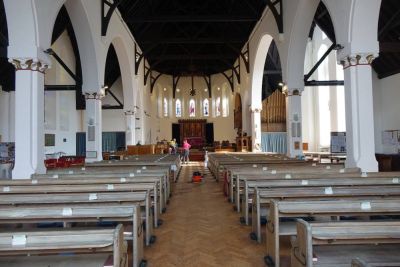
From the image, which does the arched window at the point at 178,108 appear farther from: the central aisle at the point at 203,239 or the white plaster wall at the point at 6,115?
the central aisle at the point at 203,239

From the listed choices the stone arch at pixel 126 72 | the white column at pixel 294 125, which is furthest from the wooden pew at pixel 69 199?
the stone arch at pixel 126 72

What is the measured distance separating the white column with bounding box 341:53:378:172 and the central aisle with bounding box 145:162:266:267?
2605 millimetres

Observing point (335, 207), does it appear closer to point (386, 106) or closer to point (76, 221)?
point (76, 221)

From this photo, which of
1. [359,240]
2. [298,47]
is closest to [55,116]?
[298,47]

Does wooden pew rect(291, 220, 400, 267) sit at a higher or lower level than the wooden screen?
lower

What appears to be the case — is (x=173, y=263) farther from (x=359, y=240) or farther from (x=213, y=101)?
(x=213, y=101)

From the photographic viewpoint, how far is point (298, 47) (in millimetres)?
9922

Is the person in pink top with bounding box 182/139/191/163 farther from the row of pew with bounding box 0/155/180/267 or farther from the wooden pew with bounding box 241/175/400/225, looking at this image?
the wooden pew with bounding box 241/175/400/225

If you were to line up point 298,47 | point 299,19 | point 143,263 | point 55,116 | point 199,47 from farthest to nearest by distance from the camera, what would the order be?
1. point 199,47
2. point 55,116
3. point 298,47
4. point 299,19
5. point 143,263

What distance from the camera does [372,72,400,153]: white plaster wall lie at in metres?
12.0

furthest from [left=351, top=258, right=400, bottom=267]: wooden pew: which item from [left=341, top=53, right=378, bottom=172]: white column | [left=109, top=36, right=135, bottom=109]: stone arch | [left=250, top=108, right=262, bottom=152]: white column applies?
[left=109, top=36, right=135, bottom=109]: stone arch

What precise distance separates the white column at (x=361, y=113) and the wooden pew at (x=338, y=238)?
3.64 m

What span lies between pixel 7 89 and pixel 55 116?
7.56ft

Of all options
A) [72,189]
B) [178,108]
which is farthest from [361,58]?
[178,108]
